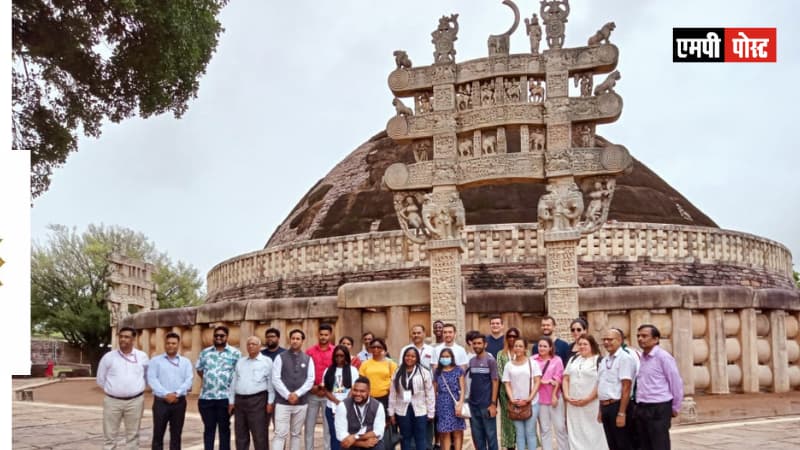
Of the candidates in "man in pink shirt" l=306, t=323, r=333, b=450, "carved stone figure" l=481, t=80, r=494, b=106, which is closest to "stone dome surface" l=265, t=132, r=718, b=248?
"carved stone figure" l=481, t=80, r=494, b=106

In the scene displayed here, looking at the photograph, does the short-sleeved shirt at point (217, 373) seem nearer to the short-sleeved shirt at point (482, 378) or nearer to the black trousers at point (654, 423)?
the short-sleeved shirt at point (482, 378)

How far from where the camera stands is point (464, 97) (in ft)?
33.4

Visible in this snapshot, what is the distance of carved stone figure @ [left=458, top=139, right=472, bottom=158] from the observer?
396 inches

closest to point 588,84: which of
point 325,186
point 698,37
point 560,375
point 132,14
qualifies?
point 698,37

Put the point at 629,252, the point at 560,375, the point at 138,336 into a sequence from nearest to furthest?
the point at 560,375, the point at 138,336, the point at 629,252

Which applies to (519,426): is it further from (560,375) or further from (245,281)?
(245,281)

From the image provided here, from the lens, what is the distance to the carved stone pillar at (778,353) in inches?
361

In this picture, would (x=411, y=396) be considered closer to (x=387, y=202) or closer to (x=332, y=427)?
(x=332, y=427)

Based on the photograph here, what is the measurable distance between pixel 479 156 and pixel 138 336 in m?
6.16

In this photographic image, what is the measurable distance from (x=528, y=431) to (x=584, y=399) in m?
0.68

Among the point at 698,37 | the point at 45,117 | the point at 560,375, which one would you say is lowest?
the point at 560,375

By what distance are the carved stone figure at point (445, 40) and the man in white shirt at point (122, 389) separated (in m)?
5.64

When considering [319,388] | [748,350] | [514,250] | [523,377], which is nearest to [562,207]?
[748,350]

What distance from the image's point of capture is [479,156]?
988cm
